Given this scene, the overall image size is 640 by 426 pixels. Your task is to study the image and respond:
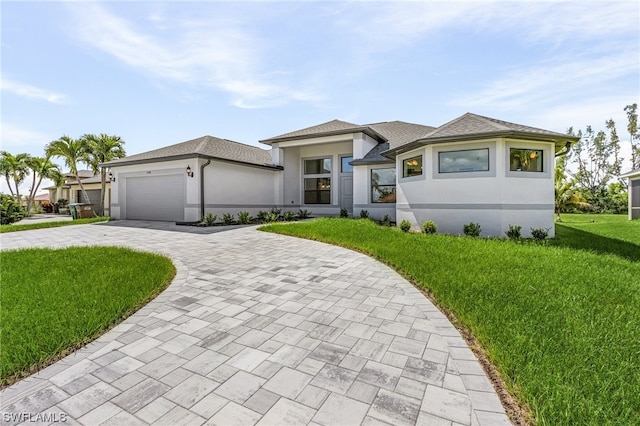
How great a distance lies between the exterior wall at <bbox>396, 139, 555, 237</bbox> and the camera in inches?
370

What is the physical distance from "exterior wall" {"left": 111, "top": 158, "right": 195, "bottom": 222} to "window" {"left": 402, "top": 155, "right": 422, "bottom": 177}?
9.07 m

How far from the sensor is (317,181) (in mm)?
17484

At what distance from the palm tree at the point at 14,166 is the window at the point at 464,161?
106ft

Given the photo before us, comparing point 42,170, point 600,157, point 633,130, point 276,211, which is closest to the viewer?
point 276,211

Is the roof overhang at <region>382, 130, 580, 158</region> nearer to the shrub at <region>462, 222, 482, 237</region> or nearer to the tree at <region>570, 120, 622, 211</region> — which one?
the shrub at <region>462, 222, 482, 237</region>

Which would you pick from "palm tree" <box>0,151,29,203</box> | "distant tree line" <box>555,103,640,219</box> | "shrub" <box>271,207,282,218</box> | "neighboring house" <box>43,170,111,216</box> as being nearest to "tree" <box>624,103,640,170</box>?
"distant tree line" <box>555,103,640,219</box>

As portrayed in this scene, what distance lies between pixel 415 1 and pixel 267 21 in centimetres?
367

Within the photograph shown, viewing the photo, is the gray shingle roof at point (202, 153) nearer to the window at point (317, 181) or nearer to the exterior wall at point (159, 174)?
the exterior wall at point (159, 174)

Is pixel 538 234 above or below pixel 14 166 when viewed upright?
below

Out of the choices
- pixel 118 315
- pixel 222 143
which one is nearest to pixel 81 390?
pixel 118 315

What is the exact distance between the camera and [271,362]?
242 centimetres

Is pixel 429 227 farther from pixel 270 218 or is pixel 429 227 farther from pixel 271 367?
pixel 271 367

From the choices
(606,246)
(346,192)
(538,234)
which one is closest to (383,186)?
(346,192)

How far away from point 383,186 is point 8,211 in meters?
20.2
